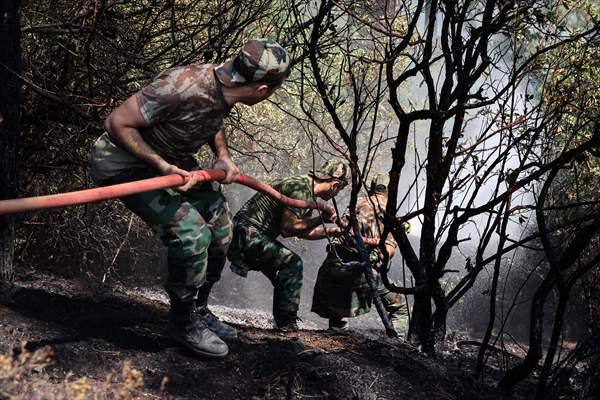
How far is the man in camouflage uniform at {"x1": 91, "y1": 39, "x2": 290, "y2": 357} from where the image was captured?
3.22 m

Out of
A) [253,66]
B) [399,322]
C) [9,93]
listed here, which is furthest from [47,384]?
[399,322]

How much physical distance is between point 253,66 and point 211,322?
161 centimetres

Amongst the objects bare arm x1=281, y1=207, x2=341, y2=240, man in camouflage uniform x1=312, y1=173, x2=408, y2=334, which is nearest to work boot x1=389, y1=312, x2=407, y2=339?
man in camouflage uniform x1=312, y1=173, x2=408, y2=334

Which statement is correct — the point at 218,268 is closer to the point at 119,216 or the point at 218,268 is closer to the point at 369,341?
the point at 369,341

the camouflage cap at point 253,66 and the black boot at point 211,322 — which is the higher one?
the camouflage cap at point 253,66

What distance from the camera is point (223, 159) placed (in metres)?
3.70

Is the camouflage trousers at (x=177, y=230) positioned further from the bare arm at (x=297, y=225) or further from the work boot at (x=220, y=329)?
the bare arm at (x=297, y=225)

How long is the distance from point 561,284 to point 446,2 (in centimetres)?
173

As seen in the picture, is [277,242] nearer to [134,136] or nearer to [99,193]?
[134,136]

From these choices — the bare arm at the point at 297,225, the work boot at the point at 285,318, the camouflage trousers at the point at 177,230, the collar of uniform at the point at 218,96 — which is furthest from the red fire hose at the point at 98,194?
the work boot at the point at 285,318

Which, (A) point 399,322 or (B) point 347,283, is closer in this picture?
(B) point 347,283

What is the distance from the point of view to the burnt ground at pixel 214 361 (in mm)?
3080

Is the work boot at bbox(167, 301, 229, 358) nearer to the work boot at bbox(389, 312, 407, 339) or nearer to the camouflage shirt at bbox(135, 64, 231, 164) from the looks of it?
the camouflage shirt at bbox(135, 64, 231, 164)

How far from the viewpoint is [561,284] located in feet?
12.5
